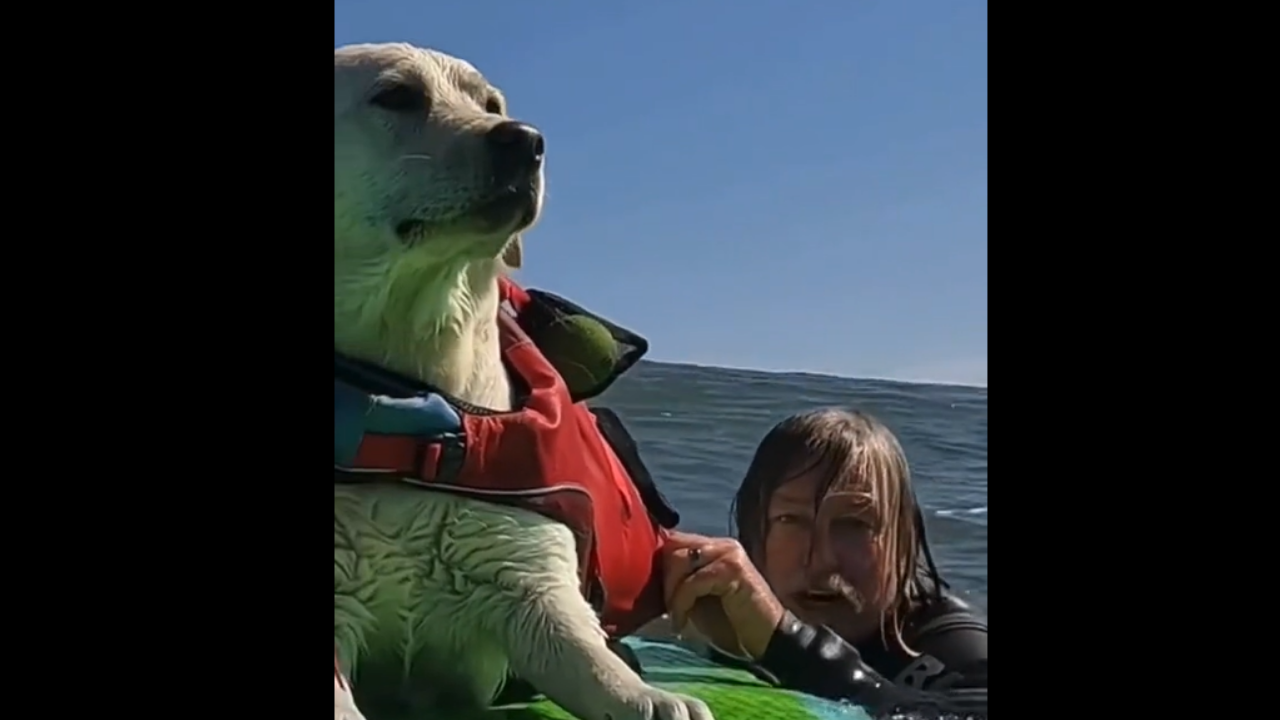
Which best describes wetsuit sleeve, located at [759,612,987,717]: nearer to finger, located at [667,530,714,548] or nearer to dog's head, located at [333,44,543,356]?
finger, located at [667,530,714,548]

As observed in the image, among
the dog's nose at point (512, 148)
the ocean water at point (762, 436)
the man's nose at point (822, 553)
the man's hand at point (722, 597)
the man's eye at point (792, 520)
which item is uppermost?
the dog's nose at point (512, 148)

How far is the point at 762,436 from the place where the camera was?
7.91 ft

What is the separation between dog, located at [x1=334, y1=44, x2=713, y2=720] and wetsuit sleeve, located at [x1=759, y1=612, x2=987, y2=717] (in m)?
0.16

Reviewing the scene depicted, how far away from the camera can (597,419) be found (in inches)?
94.0

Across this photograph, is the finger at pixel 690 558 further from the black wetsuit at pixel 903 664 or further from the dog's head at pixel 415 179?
the dog's head at pixel 415 179

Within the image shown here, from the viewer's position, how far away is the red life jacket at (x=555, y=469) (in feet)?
7.34

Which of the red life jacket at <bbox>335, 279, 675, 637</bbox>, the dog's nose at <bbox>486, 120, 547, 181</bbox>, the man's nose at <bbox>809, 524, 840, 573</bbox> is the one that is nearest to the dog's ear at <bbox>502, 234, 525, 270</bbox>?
the red life jacket at <bbox>335, 279, 675, 637</bbox>

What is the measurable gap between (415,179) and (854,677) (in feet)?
2.79

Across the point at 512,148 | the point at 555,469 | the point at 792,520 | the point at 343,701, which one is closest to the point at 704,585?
the point at 792,520

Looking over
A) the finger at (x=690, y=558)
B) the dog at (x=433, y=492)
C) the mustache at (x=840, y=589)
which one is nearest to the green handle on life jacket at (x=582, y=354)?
the dog at (x=433, y=492)

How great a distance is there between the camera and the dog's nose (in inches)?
87.9

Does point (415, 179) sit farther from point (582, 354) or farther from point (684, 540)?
point (684, 540)

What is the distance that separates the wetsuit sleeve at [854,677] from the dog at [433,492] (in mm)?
156
